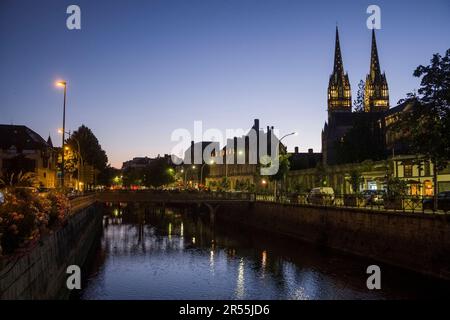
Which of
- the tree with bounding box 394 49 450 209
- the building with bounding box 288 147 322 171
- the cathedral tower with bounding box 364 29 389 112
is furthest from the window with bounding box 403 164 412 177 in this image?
the cathedral tower with bounding box 364 29 389 112

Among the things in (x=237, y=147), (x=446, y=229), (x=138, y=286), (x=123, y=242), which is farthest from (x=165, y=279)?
(x=237, y=147)

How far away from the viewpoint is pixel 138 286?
34000 millimetres

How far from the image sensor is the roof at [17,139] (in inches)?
3725

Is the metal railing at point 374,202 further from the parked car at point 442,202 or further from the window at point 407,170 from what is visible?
the window at point 407,170

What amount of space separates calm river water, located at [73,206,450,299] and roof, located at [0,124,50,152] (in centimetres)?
4544

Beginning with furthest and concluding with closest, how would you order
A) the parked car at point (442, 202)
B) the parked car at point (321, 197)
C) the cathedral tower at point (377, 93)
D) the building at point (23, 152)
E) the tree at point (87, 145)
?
1. the cathedral tower at point (377, 93)
2. the tree at point (87, 145)
3. the building at point (23, 152)
4. the parked car at point (321, 197)
5. the parked car at point (442, 202)

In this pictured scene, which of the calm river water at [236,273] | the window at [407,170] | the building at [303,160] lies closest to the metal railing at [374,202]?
the calm river water at [236,273]

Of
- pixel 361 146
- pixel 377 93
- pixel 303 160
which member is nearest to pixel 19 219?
pixel 361 146

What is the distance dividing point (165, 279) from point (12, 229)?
19.8 metres

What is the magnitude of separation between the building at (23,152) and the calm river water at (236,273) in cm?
3697

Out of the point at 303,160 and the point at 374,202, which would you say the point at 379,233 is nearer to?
the point at 374,202

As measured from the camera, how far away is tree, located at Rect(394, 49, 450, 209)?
35875mm

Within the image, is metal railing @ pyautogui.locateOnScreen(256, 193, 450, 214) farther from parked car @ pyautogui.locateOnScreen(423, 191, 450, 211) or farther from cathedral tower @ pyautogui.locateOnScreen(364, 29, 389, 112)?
cathedral tower @ pyautogui.locateOnScreen(364, 29, 389, 112)
